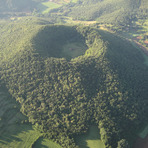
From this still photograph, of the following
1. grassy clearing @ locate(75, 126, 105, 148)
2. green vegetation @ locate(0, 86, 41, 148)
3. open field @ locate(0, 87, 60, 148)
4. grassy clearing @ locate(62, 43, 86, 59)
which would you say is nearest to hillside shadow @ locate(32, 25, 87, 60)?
grassy clearing @ locate(62, 43, 86, 59)

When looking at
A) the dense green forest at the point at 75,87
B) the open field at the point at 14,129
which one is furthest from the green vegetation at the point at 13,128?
the dense green forest at the point at 75,87

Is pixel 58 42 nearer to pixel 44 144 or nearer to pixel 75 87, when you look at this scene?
pixel 75 87

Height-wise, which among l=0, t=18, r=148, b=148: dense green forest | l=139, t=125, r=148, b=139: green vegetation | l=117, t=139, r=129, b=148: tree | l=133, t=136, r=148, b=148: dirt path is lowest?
l=133, t=136, r=148, b=148: dirt path

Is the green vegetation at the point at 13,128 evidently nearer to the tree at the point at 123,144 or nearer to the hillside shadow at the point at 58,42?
the hillside shadow at the point at 58,42

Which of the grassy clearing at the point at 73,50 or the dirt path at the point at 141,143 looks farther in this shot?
the grassy clearing at the point at 73,50

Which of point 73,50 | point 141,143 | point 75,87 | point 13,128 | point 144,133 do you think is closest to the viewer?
point 141,143

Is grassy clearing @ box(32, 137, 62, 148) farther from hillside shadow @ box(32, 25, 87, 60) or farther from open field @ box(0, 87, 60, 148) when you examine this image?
hillside shadow @ box(32, 25, 87, 60)

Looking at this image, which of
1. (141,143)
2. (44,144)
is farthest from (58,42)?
(141,143)
